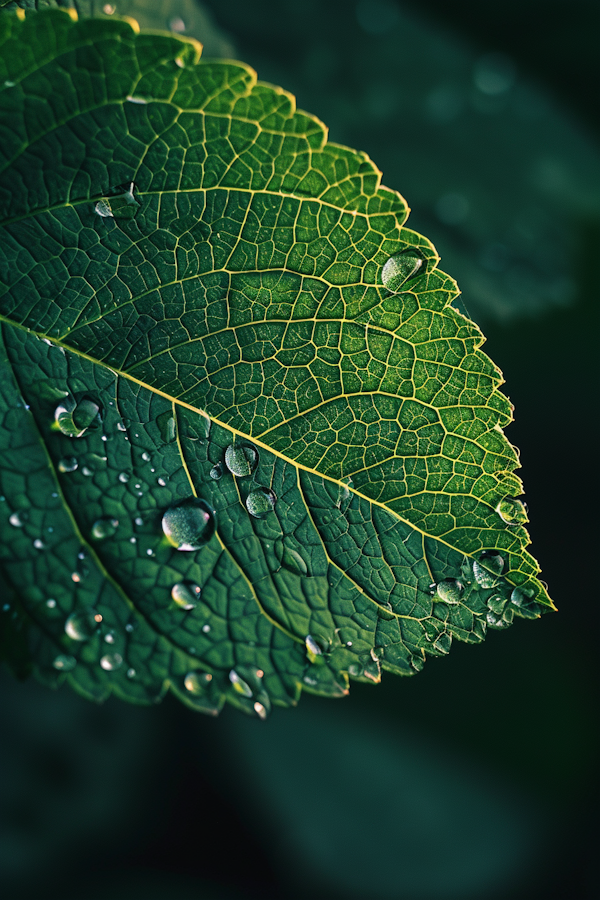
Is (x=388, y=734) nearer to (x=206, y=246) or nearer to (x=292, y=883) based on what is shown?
(x=292, y=883)

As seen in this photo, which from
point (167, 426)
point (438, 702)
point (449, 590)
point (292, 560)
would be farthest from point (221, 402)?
point (438, 702)

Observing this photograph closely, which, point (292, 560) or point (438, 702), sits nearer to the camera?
point (292, 560)

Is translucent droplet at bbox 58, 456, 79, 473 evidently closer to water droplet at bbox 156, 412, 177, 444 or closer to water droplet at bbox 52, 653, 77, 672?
water droplet at bbox 156, 412, 177, 444

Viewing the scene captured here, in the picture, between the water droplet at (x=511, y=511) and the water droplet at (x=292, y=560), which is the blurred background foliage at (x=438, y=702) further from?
the water droplet at (x=511, y=511)

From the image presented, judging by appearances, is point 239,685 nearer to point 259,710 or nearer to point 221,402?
point 259,710

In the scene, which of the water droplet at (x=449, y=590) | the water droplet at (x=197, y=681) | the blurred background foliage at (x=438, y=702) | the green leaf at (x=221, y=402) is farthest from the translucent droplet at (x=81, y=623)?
the blurred background foliage at (x=438, y=702)

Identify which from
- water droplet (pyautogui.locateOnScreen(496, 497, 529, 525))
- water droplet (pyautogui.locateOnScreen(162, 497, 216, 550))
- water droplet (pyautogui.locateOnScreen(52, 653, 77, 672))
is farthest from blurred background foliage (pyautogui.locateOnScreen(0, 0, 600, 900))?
water droplet (pyautogui.locateOnScreen(496, 497, 529, 525))
